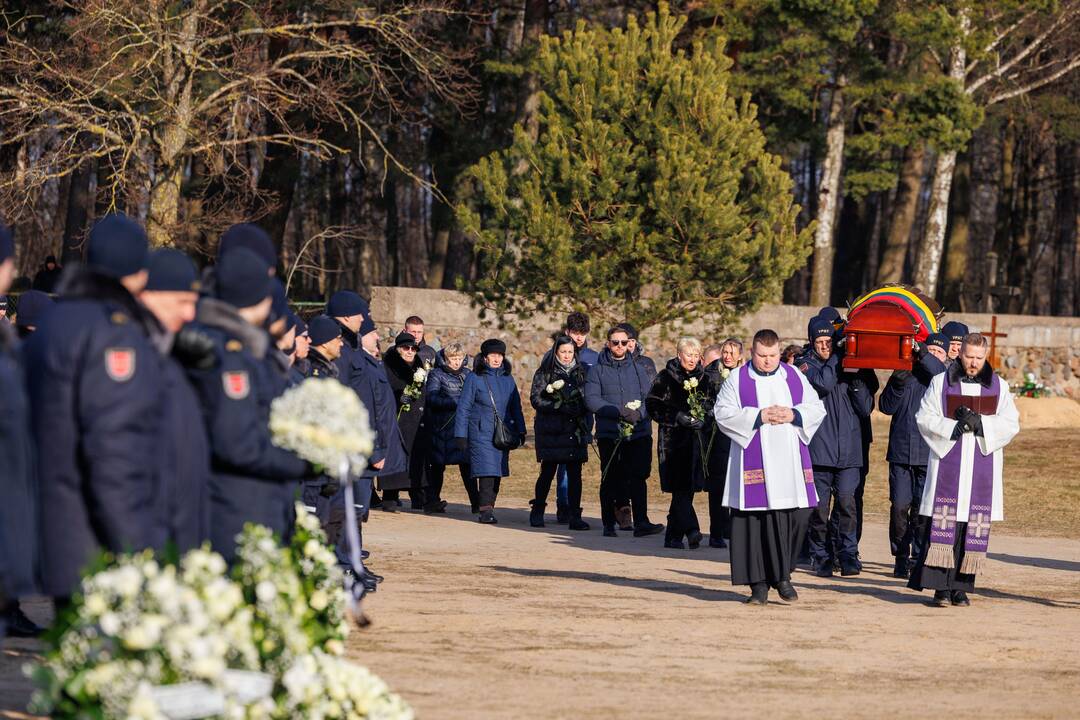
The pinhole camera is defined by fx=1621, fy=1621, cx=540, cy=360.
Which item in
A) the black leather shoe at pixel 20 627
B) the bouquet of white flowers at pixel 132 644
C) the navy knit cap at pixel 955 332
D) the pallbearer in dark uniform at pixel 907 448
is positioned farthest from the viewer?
the navy knit cap at pixel 955 332

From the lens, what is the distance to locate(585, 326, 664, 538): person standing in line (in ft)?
48.5

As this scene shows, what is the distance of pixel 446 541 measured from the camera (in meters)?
14.1

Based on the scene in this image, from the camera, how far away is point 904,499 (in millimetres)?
12984

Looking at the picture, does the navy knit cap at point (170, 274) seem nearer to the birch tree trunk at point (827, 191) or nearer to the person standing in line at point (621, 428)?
the person standing in line at point (621, 428)

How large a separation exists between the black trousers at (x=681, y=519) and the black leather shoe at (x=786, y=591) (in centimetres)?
307

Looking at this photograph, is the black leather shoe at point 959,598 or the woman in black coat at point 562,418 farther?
the woman in black coat at point 562,418

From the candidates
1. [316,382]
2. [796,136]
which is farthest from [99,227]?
[796,136]

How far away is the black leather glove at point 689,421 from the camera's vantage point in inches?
555

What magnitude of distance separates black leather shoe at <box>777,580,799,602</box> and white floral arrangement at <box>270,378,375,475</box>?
5.56m

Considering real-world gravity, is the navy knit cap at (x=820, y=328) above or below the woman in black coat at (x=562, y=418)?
above

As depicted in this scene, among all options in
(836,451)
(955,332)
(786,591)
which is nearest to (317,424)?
(786,591)

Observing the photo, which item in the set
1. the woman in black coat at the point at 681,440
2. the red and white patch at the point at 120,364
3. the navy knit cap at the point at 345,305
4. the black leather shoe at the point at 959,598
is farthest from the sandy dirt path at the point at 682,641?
the red and white patch at the point at 120,364

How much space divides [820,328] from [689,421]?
152 centimetres

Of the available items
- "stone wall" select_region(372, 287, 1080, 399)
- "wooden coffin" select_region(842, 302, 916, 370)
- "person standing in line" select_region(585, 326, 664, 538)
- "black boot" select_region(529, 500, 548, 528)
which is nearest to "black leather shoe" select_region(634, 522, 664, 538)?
"person standing in line" select_region(585, 326, 664, 538)
